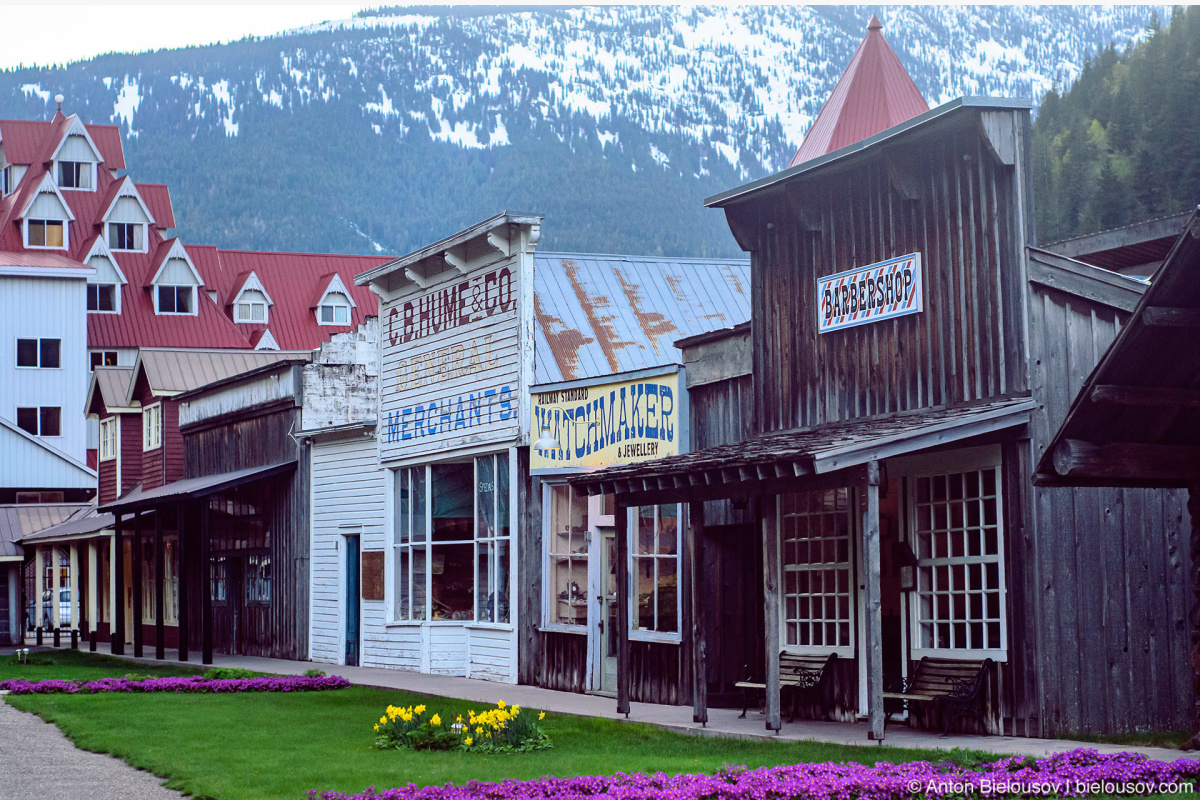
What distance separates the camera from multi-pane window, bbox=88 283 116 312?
61.1m

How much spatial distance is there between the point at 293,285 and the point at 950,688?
188ft

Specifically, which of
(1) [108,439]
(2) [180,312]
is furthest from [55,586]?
(2) [180,312]

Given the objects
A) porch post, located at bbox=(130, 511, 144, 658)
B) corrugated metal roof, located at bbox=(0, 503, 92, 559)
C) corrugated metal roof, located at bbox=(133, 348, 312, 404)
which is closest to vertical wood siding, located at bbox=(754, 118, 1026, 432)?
porch post, located at bbox=(130, 511, 144, 658)

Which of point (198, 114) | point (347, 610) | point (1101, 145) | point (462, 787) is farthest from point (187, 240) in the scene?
point (462, 787)

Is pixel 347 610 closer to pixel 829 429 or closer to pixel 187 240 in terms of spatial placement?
pixel 829 429

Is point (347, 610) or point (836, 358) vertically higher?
point (836, 358)

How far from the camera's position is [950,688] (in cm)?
1392

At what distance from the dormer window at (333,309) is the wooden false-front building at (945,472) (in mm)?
51982

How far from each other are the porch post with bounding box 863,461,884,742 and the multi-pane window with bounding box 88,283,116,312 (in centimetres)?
5233

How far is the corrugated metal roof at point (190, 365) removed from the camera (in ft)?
119

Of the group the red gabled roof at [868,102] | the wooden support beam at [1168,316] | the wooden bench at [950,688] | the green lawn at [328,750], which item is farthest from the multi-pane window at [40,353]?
the wooden support beam at [1168,316]

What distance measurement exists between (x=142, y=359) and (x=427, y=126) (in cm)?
16543

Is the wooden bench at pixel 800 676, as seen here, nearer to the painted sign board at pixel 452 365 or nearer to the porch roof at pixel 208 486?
the painted sign board at pixel 452 365

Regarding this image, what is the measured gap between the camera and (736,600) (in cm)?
1786
